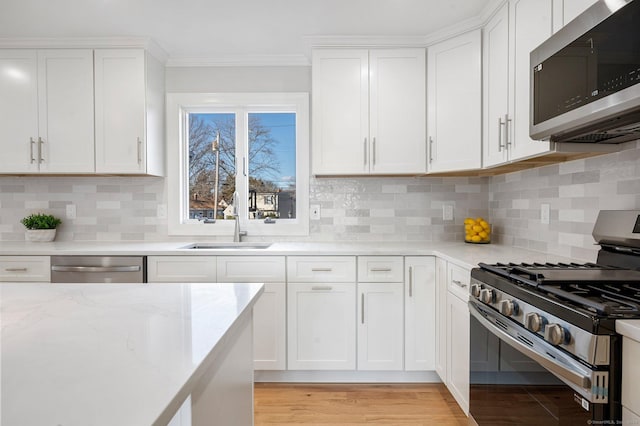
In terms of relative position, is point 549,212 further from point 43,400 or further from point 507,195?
point 43,400

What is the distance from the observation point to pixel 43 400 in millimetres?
525

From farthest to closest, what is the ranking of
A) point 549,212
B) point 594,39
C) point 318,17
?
point 318,17
point 549,212
point 594,39

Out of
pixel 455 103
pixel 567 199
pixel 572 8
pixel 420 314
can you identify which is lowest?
pixel 420 314

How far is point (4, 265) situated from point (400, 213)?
9.37ft

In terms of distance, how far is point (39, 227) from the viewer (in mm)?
2848

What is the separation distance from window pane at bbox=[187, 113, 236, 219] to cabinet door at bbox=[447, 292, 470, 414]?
6.37 feet

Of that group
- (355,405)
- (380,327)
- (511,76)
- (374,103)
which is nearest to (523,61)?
(511,76)

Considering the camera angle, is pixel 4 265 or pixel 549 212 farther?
pixel 4 265

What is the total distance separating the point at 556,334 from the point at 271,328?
5.88 ft

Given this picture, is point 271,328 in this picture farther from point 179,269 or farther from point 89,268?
point 89,268

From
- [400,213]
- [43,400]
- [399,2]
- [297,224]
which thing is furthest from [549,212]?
[43,400]

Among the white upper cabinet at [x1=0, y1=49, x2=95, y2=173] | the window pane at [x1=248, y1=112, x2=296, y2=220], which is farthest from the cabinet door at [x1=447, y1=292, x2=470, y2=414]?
the white upper cabinet at [x1=0, y1=49, x2=95, y2=173]

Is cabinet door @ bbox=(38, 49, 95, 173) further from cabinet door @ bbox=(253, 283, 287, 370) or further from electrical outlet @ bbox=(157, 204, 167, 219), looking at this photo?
cabinet door @ bbox=(253, 283, 287, 370)

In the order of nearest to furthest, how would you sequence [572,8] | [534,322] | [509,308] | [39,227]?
1. [534,322]
2. [509,308]
3. [572,8]
4. [39,227]
